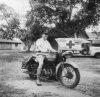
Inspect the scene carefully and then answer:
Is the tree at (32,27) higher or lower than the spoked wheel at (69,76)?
higher

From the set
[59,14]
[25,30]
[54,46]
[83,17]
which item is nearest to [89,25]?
[83,17]

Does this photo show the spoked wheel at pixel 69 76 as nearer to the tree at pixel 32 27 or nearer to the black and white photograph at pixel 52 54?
the black and white photograph at pixel 52 54

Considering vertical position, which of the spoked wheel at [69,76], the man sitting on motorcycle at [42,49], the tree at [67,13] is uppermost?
the tree at [67,13]

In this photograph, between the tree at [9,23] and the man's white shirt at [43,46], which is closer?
the man's white shirt at [43,46]

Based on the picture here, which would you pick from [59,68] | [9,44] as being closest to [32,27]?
[59,68]

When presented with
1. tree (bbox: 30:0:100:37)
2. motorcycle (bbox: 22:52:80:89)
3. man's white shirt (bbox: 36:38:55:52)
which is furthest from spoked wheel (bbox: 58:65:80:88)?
tree (bbox: 30:0:100:37)

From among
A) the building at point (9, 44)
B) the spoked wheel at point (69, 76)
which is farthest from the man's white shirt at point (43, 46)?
the building at point (9, 44)

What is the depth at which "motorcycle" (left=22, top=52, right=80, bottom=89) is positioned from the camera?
19.2 ft

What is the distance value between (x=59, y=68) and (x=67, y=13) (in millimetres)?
32272

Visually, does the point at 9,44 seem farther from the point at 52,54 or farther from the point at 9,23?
the point at 52,54

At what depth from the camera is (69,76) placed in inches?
235

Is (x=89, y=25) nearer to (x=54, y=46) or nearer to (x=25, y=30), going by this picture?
(x=25, y=30)

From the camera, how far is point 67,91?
546 centimetres

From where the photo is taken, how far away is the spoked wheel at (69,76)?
575cm
